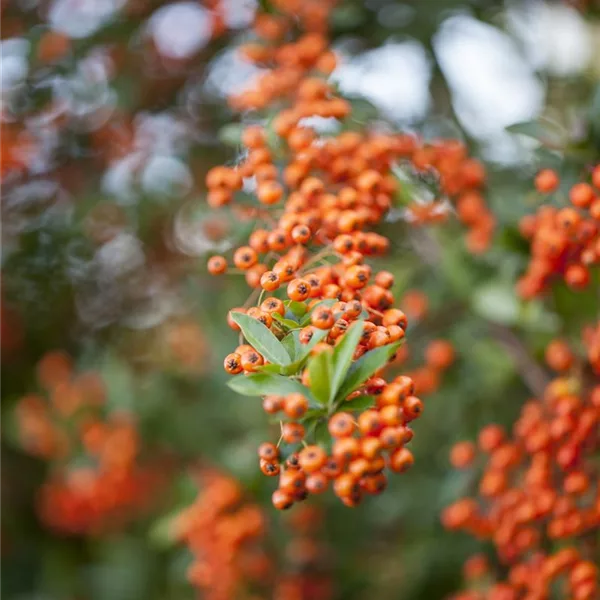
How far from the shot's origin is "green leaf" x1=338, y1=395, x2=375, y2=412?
125 centimetres

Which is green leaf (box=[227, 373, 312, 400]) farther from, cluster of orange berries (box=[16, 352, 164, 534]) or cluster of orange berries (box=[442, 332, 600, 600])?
cluster of orange berries (box=[16, 352, 164, 534])

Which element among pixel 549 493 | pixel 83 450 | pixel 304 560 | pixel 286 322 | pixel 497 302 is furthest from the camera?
pixel 83 450

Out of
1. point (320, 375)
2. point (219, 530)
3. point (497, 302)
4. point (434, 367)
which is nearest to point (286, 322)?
point (320, 375)

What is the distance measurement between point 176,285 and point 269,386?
3.03 meters


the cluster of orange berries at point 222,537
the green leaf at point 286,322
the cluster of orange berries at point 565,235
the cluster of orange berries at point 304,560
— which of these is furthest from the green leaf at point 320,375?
the cluster of orange berries at point 304,560

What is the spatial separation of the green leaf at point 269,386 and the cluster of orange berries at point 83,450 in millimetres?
2441

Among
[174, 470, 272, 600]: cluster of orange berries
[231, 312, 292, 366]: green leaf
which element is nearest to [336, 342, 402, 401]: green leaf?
[231, 312, 292, 366]: green leaf

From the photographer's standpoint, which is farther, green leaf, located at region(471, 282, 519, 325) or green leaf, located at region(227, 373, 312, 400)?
green leaf, located at region(471, 282, 519, 325)

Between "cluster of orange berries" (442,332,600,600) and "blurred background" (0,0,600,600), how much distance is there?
0.88 feet

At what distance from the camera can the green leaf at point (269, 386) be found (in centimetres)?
122

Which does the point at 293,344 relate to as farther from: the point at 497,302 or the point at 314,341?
the point at 497,302

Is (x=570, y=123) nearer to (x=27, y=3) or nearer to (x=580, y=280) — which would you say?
(x=580, y=280)

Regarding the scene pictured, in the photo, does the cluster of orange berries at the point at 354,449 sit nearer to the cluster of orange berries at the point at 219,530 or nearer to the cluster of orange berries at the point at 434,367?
the cluster of orange berries at the point at 219,530

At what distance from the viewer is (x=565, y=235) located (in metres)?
1.77
